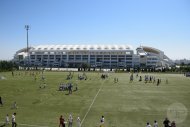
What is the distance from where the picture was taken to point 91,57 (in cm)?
17350

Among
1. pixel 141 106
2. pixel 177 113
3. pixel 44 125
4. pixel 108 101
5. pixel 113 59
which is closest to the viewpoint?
pixel 44 125

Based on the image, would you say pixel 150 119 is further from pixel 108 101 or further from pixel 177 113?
pixel 108 101

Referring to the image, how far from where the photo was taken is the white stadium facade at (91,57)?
548ft

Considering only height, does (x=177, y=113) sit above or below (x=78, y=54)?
below

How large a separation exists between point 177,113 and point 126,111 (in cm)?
663

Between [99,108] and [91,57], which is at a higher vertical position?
[91,57]

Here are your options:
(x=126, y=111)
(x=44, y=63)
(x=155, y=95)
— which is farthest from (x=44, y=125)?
(x=44, y=63)

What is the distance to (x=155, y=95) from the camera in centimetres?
4503

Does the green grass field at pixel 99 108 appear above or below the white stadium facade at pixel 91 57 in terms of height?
below

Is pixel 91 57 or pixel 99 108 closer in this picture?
pixel 99 108

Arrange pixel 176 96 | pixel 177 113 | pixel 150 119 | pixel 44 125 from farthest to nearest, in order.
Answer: pixel 176 96 → pixel 177 113 → pixel 150 119 → pixel 44 125

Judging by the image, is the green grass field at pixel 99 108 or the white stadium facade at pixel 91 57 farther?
the white stadium facade at pixel 91 57

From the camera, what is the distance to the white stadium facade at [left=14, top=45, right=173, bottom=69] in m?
167

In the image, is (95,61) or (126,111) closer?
(126,111)
